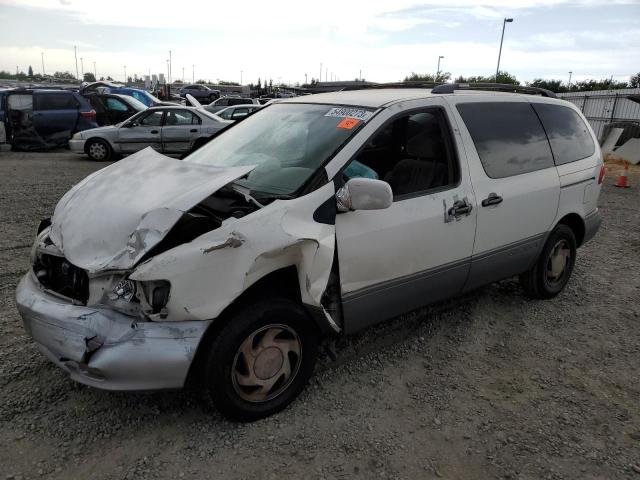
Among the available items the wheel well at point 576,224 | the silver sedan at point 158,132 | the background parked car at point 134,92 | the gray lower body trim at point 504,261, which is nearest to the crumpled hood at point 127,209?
the gray lower body trim at point 504,261

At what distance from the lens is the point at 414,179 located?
10.8 ft

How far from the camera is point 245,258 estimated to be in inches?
93.0

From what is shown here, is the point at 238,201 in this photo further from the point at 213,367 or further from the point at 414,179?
the point at 414,179

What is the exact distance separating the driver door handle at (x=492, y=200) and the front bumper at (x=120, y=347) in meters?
2.08

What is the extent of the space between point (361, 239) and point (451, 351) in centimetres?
129

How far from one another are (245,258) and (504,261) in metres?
2.24

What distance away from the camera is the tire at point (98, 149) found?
12.0 metres

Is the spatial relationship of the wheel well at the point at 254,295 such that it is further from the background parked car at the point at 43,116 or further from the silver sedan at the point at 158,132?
the background parked car at the point at 43,116

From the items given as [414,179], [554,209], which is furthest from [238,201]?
[554,209]

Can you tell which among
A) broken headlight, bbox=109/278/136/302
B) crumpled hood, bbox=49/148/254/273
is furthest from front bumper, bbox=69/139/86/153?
broken headlight, bbox=109/278/136/302

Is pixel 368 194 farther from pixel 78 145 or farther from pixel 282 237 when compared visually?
pixel 78 145

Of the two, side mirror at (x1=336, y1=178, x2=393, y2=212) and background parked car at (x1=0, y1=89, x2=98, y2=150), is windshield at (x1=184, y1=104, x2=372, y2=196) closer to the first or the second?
side mirror at (x1=336, y1=178, x2=393, y2=212)

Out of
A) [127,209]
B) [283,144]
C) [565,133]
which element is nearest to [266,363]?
[127,209]

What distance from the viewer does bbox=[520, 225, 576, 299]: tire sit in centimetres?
420
